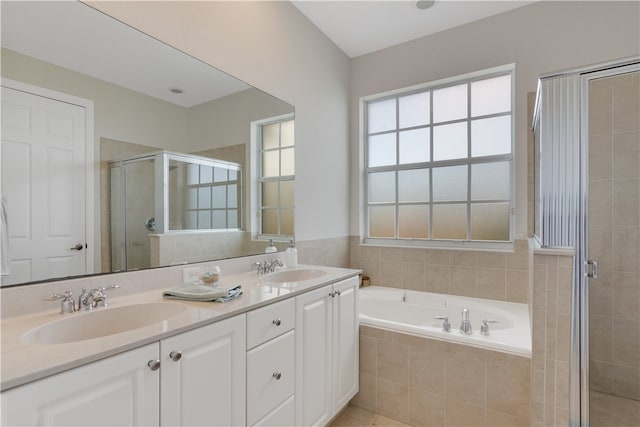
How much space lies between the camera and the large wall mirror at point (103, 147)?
1.11 m

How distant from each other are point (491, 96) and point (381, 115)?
1037 mm

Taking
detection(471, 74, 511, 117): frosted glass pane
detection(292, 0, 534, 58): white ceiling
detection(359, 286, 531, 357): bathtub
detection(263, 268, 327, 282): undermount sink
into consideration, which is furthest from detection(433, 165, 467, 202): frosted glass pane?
detection(263, 268, 327, 282): undermount sink

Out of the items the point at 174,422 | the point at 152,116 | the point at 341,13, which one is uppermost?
the point at 341,13

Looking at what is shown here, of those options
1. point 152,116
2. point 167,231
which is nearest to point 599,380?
point 167,231

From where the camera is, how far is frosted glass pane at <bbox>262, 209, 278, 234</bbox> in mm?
2227

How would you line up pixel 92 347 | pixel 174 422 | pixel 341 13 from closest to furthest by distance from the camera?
pixel 92 347 < pixel 174 422 < pixel 341 13

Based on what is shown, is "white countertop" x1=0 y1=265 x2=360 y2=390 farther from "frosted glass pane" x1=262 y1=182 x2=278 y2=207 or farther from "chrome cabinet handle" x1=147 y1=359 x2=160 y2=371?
"frosted glass pane" x1=262 y1=182 x2=278 y2=207

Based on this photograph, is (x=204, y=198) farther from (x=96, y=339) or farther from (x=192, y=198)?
(x=96, y=339)

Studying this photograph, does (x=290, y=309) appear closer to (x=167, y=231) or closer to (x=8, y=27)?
(x=167, y=231)

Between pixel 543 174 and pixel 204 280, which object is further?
pixel 543 174

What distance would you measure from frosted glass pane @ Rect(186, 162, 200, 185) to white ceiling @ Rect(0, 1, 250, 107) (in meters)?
0.34

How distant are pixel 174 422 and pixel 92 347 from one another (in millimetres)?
373

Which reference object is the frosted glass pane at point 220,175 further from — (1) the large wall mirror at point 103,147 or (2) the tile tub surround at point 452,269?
(2) the tile tub surround at point 452,269

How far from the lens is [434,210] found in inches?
119
